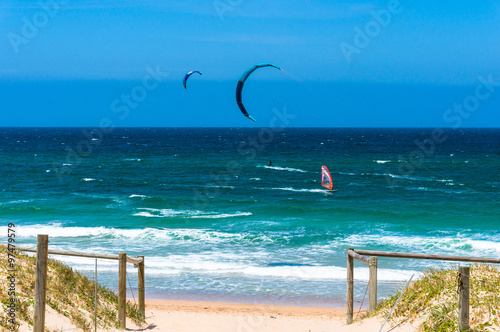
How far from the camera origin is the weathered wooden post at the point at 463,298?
645 cm

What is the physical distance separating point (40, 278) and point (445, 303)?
225 inches

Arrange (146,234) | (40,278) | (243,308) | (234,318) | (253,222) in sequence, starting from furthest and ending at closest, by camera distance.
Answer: (253,222), (146,234), (243,308), (234,318), (40,278)

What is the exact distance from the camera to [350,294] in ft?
31.0

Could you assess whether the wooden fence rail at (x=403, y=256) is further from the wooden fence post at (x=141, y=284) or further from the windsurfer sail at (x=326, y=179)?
the windsurfer sail at (x=326, y=179)

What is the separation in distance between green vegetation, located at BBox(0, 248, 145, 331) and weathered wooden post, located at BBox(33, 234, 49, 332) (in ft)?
2.24

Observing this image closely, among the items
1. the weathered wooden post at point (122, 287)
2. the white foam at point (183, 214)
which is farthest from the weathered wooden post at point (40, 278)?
the white foam at point (183, 214)

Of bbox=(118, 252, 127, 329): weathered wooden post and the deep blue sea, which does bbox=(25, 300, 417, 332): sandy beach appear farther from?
the deep blue sea

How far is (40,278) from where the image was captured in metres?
6.73

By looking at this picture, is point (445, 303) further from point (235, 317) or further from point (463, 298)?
point (235, 317)

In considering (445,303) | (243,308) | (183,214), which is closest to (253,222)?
(183,214)

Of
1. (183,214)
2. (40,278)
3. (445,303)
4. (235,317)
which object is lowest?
(235,317)

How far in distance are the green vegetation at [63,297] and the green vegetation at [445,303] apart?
16.2 ft

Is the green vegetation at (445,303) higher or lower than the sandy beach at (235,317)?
higher

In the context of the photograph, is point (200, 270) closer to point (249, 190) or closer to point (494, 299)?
point (494, 299)
